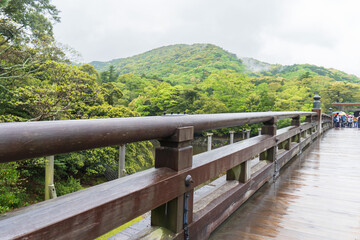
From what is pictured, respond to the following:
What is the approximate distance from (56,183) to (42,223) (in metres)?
12.1

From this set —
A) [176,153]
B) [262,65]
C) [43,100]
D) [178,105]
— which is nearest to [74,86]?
[43,100]

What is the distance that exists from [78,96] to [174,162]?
867 centimetres

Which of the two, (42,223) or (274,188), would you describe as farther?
(274,188)

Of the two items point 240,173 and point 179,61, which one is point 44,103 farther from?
point 179,61

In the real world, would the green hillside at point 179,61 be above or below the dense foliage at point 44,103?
above

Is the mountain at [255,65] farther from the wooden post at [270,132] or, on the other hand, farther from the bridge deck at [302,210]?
the wooden post at [270,132]

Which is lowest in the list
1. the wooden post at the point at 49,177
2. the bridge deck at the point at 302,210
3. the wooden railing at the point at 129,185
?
the wooden post at the point at 49,177

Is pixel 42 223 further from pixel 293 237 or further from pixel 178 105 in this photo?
pixel 178 105

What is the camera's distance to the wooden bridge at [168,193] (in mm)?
649

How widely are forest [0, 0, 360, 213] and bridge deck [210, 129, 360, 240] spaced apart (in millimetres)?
3685

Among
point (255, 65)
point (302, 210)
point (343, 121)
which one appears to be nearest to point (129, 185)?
point (302, 210)

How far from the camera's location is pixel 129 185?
960mm

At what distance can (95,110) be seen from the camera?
12.3 metres

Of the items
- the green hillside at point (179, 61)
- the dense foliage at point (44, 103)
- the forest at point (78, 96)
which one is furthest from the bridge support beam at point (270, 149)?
the green hillside at point (179, 61)
